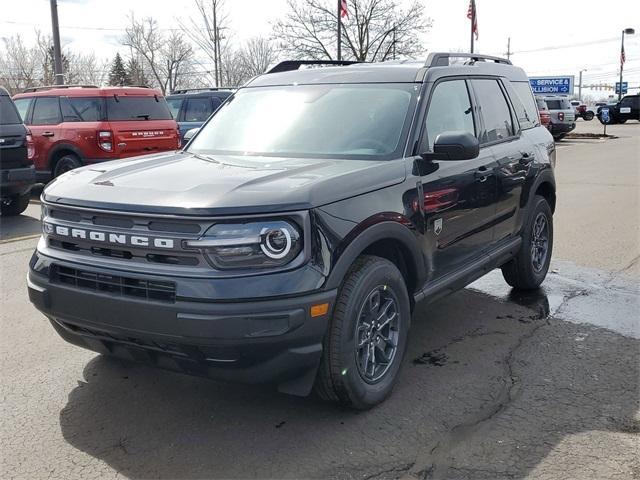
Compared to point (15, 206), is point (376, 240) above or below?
above

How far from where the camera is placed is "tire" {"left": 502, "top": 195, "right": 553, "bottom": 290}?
5.68 meters

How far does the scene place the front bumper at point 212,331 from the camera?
2975 mm

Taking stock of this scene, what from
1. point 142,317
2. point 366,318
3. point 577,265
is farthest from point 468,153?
point 577,265

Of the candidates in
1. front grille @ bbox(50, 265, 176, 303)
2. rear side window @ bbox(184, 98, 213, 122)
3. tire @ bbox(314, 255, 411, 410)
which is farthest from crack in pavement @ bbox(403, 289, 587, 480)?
rear side window @ bbox(184, 98, 213, 122)

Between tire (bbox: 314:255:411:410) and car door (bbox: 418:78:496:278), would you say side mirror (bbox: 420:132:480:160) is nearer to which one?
car door (bbox: 418:78:496:278)

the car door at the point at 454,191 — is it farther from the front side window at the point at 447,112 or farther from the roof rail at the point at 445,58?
the roof rail at the point at 445,58

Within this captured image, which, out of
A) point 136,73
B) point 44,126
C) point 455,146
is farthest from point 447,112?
point 136,73

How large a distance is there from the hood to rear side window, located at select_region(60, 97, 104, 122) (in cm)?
814

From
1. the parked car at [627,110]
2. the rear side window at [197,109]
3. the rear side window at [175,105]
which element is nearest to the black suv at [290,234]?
the rear side window at [197,109]

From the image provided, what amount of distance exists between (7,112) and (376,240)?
775 cm

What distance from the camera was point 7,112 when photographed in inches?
371

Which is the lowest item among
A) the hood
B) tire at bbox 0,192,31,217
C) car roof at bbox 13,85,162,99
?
tire at bbox 0,192,31,217

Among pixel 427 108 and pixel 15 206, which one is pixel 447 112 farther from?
pixel 15 206

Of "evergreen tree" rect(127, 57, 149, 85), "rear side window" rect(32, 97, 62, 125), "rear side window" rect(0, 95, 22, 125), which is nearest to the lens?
"rear side window" rect(0, 95, 22, 125)
